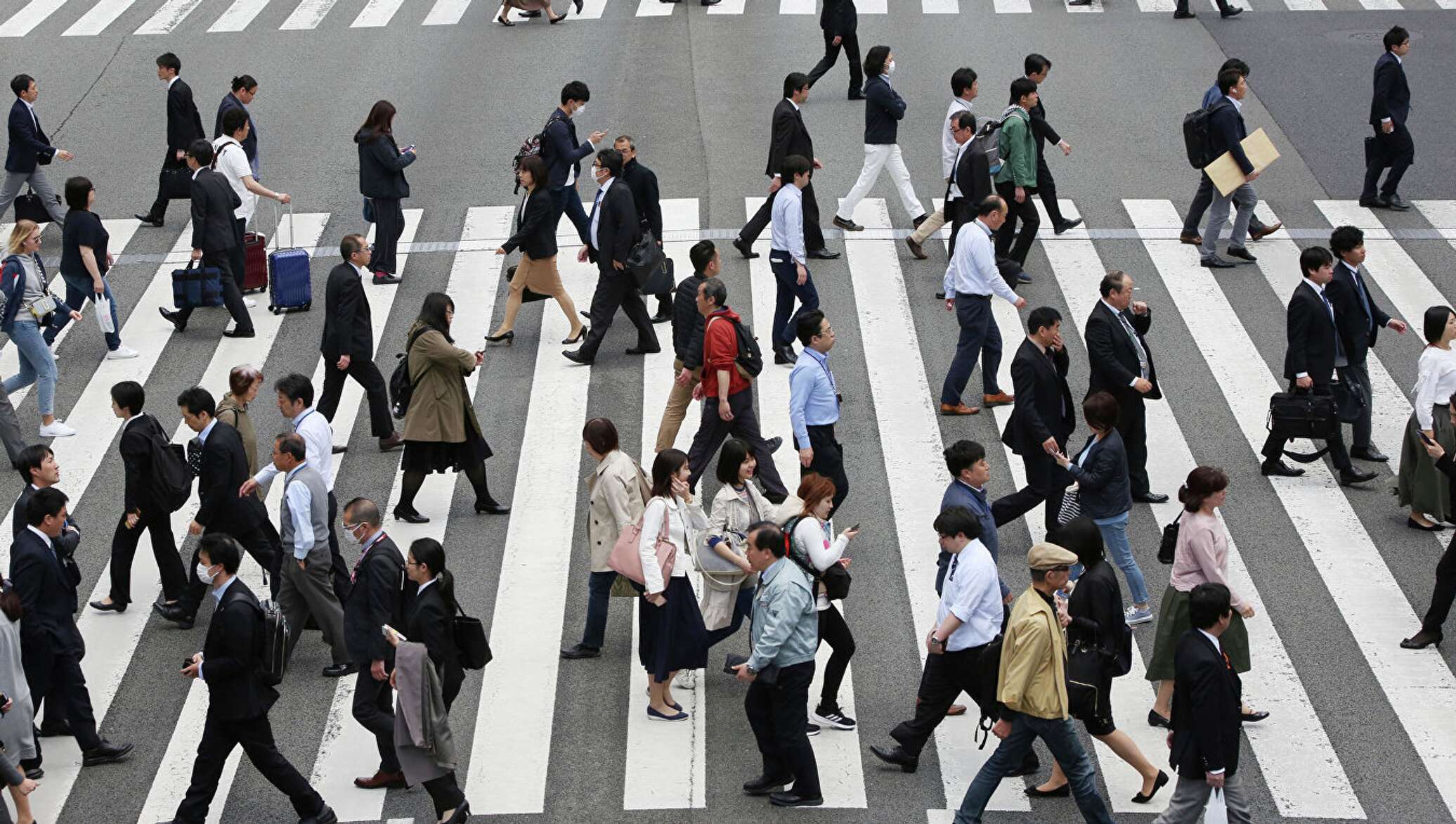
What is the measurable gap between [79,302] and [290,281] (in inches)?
76.3

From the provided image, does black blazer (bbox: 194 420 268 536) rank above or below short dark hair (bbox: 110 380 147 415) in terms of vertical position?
below

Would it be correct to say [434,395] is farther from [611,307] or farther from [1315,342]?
[1315,342]

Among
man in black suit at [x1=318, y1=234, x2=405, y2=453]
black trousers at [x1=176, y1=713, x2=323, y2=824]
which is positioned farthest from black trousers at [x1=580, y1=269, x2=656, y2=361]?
black trousers at [x1=176, y1=713, x2=323, y2=824]

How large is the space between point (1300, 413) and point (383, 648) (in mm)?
7464

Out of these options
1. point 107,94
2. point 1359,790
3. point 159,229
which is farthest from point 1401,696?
point 107,94

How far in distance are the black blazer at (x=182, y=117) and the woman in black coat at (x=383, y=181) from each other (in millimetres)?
2732

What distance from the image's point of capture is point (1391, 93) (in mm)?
18188

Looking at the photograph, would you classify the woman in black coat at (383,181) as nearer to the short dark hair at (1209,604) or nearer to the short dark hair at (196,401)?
the short dark hair at (196,401)

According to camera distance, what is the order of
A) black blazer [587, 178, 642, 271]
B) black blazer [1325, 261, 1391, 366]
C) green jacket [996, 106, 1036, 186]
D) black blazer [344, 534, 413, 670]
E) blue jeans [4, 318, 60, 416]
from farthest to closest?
green jacket [996, 106, 1036, 186] → black blazer [587, 178, 642, 271] → blue jeans [4, 318, 60, 416] → black blazer [1325, 261, 1391, 366] → black blazer [344, 534, 413, 670]

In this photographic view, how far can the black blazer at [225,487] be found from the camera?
1158cm

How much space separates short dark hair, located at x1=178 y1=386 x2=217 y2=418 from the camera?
1152 cm

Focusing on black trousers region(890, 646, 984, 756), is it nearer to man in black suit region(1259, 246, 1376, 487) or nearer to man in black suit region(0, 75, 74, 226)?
man in black suit region(1259, 246, 1376, 487)

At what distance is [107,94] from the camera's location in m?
22.8

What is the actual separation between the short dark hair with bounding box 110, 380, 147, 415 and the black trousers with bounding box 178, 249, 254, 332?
448 centimetres
